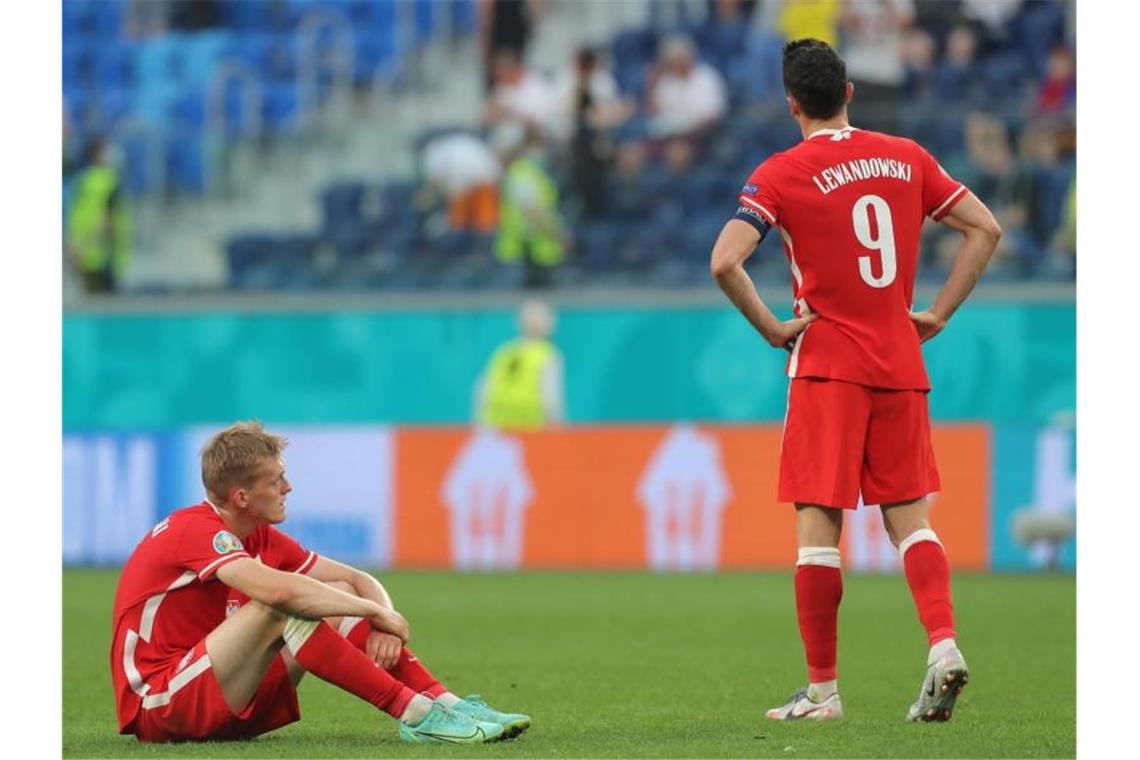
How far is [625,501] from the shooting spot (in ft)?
53.6

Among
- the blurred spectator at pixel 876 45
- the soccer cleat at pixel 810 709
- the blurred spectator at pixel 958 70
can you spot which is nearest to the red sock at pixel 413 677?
the soccer cleat at pixel 810 709

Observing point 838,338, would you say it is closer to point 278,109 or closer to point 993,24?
point 993,24

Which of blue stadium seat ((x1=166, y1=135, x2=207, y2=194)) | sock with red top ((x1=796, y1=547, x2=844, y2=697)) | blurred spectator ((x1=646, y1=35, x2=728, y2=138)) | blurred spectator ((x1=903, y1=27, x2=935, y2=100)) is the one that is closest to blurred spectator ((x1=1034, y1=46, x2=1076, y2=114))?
blurred spectator ((x1=903, y1=27, x2=935, y2=100))

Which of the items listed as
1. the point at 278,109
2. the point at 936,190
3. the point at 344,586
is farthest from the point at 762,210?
the point at 278,109

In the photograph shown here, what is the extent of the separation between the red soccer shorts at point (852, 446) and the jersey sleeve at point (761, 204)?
522 millimetres

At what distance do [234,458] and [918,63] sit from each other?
44.4 feet

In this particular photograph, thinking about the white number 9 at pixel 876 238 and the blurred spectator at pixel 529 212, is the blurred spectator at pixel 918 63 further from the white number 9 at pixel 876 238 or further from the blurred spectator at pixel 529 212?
the white number 9 at pixel 876 238

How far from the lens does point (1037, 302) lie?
58.4 feet

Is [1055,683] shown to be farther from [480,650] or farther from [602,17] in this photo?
[602,17]

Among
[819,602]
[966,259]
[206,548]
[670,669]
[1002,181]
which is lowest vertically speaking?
[670,669]

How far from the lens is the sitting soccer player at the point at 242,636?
6016mm

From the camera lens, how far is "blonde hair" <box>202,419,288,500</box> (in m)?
6.14

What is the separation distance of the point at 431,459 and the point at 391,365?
2.67 metres

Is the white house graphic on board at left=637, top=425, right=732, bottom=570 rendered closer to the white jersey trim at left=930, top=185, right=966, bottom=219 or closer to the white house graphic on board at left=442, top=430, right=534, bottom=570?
the white house graphic on board at left=442, top=430, right=534, bottom=570
